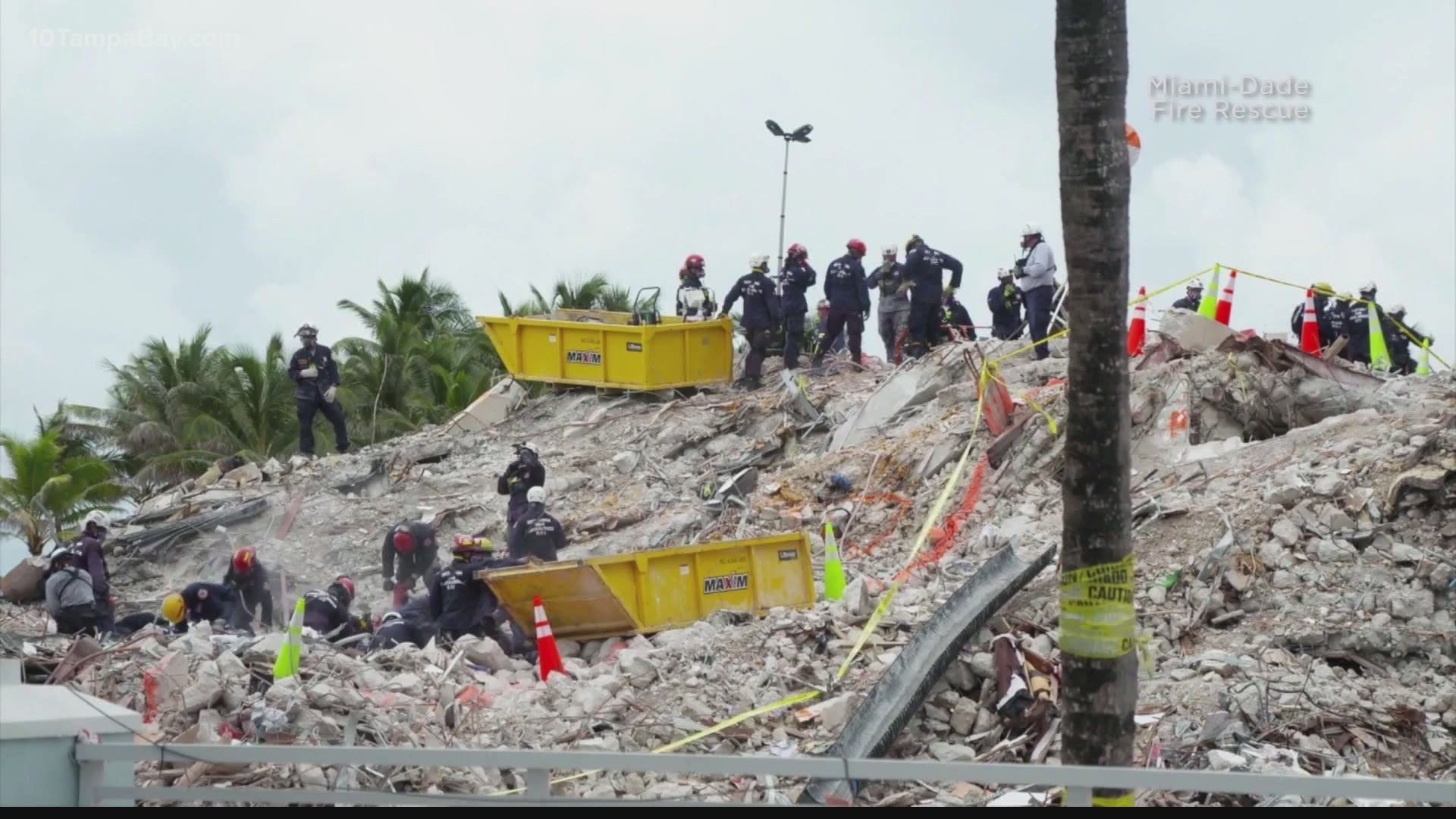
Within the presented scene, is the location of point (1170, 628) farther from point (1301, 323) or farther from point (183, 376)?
point (183, 376)

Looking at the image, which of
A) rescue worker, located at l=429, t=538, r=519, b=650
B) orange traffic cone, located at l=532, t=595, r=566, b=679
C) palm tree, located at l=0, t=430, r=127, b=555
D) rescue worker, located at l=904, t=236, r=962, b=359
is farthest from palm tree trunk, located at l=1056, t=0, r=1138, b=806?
A: palm tree, located at l=0, t=430, r=127, b=555

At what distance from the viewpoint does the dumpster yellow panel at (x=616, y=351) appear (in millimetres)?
21719

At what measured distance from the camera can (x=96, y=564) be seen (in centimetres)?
1516

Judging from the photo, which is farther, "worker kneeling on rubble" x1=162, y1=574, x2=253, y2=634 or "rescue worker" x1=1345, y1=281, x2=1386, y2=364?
"rescue worker" x1=1345, y1=281, x2=1386, y2=364

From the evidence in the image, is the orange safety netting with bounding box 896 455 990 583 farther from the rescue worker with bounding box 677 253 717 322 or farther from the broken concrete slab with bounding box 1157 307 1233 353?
the rescue worker with bounding box 677 253 717 322

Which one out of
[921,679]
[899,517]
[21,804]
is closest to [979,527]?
[899,517]

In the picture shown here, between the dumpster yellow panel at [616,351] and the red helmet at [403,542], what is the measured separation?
5.97 metres

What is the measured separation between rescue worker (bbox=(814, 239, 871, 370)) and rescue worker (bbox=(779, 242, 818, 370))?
291mm

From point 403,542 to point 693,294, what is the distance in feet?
23.8

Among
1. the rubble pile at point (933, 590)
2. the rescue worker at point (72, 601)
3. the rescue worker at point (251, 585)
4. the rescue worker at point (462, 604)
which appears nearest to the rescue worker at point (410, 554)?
the rubble pile at point (933, 590)

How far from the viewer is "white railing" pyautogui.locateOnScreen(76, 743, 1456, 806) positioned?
534 centimetres

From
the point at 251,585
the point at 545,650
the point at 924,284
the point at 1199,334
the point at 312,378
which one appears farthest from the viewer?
the point at 312,378

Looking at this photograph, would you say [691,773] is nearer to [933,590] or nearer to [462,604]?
[462,604]

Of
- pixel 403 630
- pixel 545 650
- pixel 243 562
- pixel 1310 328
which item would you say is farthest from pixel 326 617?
pixel 1310 328
